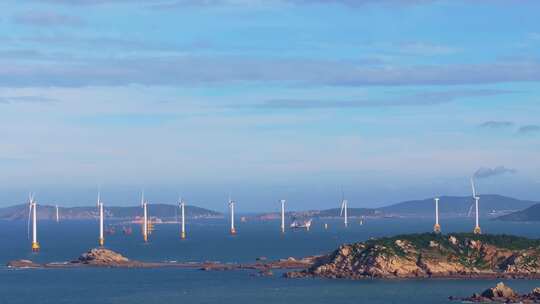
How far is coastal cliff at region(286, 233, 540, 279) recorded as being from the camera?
627ft

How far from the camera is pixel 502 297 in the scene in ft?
488

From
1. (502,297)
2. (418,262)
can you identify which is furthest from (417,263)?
(502,297)

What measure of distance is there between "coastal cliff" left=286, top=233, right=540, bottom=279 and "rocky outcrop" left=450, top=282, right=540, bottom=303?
36.7 m

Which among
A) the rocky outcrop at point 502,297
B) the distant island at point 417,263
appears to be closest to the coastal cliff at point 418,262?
the distant island at point 417,263

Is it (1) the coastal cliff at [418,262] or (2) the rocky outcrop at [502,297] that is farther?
(1) the coastal cliff at [418,262]

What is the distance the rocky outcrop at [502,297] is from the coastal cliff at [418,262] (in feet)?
120

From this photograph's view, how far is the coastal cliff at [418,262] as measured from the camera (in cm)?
19125

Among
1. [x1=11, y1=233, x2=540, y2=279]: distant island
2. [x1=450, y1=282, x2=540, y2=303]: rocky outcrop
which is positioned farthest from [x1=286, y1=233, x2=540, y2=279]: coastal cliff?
[x1=450, y1=282, x2=540, y2=303]: rocky outcrop

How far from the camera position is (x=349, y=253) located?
198 meters

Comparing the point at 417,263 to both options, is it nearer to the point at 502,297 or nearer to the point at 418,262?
the point at 418,262

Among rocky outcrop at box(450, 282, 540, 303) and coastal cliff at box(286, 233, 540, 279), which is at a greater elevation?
coastal cliff at box(286, 233, 540, 279)

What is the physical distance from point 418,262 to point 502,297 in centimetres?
4662

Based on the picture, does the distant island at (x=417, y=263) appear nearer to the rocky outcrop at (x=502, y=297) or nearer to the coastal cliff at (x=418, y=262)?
the coastal cliff at (x=418, y=262)

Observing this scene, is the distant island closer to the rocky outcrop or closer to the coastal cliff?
the coastal cliff
